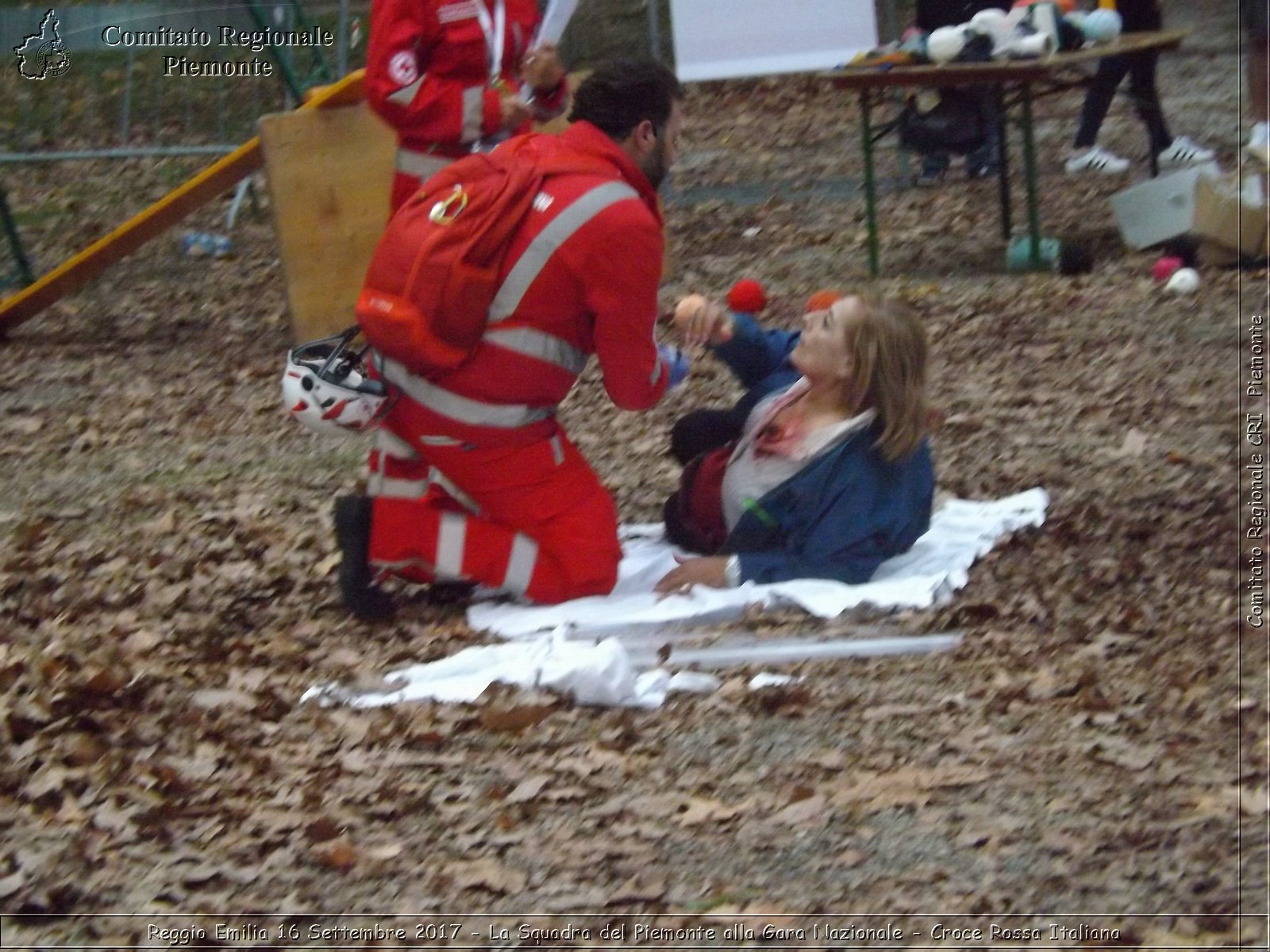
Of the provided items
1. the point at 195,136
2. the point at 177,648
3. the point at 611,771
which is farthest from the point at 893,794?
the point at 195,136

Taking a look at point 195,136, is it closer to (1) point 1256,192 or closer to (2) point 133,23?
(2) point 133,23

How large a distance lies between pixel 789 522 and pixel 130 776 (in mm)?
1835

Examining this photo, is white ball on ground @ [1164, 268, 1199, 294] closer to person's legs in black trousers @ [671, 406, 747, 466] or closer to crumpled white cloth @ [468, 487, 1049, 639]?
crumpled white cloth @ [468, 487, 1049, 639]

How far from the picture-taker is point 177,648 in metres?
4.56

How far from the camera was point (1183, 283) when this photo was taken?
7.54 metres

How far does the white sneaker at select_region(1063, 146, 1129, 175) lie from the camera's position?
401 inches

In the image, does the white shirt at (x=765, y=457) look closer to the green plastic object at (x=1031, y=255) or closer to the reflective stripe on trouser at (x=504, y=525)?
the reflective stripe on trouser at (x=504, y=525)

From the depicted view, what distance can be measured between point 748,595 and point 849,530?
32 cm

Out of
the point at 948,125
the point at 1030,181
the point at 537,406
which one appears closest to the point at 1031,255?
the point at 1030,181

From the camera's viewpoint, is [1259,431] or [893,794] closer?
[893,794]

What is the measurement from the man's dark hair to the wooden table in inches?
139

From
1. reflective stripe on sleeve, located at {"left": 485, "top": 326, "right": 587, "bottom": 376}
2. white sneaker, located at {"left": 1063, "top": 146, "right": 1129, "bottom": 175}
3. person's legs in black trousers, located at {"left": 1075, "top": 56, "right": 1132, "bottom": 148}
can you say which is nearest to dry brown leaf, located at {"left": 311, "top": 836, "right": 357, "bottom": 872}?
reflective stripe on sleeve, located at {"left": 485, "top": 326, "right": 587, "bottom": 376}

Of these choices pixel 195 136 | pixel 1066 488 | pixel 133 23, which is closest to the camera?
pixel 1066 488

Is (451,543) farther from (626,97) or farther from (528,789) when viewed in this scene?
(626,97)
